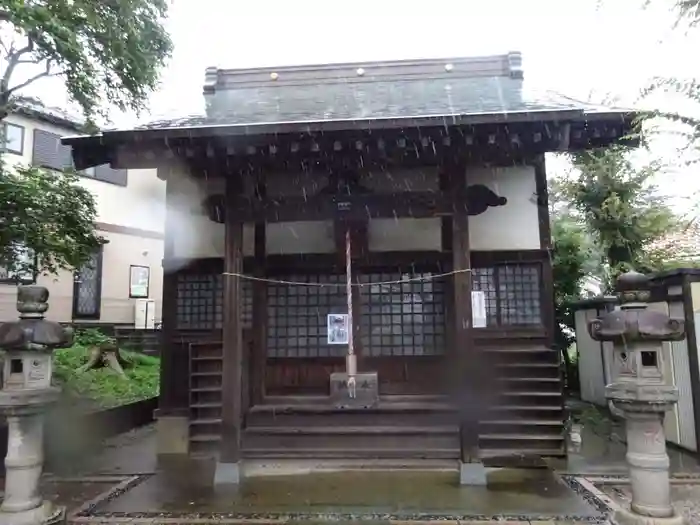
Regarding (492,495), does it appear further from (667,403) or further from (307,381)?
(307,381)

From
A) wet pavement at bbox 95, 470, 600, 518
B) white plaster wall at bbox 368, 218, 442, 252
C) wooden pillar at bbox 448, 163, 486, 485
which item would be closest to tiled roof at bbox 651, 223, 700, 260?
white plaster wall at bbox 368, 218, 442, 252

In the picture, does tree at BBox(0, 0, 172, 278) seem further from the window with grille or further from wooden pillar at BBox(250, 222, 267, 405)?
the window with grille

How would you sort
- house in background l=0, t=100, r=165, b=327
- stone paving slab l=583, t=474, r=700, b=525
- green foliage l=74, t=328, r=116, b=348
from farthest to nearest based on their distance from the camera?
house in background l=0, t=100, r=165, b=327 → green foliage l=74, t=328, r=116, b=348 → stone paving slab l=583, t=474, r=700, b=525

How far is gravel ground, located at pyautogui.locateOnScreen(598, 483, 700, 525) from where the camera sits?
4888 millimetres

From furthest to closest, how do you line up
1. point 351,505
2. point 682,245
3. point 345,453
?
point 682,245
point 345,453
point 351,505

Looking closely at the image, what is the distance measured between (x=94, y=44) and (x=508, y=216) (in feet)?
20.5

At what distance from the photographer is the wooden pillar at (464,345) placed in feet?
19.7

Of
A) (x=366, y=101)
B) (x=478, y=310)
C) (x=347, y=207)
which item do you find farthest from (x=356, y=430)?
(x=366, y=101)

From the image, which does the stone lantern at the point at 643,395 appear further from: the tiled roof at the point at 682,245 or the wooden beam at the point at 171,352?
the tiled roof at the point at 682,245

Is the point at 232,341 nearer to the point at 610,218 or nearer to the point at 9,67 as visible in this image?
the point at 9,67

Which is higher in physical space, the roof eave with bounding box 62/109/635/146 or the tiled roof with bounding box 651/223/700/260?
the roof eave with bounding box 62/109/635/146

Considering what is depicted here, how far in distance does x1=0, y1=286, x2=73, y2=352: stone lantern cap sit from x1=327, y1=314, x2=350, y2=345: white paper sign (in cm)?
338

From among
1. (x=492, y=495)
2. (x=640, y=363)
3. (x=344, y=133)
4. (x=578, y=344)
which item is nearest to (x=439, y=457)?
(x=492, y=495)

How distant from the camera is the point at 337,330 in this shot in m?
7.35
